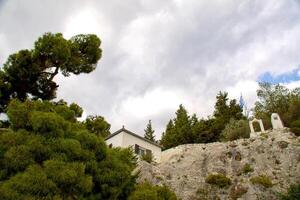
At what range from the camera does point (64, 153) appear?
35.2ft

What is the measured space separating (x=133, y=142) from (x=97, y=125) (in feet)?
62.7

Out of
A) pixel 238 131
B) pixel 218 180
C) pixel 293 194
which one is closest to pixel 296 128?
pixel 238 131

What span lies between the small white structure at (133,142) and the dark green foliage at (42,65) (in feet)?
53.8

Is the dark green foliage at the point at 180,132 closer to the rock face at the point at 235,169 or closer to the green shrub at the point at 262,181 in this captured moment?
the rock face at the point at 235,169

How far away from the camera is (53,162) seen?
1019 cm

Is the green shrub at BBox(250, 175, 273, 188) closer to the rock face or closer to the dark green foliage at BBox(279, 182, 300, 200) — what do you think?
the rock face

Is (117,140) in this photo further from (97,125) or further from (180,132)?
(97,125)

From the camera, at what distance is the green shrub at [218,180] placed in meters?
24.0

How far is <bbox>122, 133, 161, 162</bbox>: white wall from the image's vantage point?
33.4m

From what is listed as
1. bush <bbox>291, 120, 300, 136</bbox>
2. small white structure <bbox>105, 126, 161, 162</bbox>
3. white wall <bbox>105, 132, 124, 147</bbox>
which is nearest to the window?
small white structure <bbox>105, 126, 161, 162</bbox>

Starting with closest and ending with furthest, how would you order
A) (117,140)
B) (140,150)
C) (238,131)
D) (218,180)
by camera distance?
1. (218,180)
2. (117,140)
3. (140,150)
4. (238,131)

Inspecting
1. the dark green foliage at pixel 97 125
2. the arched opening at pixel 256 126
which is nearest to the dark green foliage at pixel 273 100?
the arched opening at pixel 256 126

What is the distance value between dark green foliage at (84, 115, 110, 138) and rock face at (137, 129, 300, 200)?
6585 millimetres

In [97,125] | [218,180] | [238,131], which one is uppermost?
[238,131]
